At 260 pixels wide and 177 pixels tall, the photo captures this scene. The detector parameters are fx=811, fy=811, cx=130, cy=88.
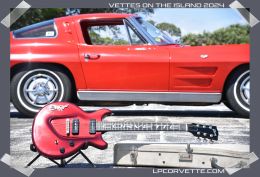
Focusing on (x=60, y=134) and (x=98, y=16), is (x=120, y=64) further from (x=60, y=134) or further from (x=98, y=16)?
(x=60, y=134)

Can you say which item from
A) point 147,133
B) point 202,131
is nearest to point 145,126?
point 147,133

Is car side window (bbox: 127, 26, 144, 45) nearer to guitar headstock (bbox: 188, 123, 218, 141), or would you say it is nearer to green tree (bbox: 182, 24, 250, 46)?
green tree (bbox: 182, 24, 250, 46)

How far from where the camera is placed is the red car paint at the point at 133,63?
6938mm

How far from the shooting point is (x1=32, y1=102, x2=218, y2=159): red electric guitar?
660 cm

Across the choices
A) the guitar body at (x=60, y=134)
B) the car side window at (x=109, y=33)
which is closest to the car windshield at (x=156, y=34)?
the car side window at (x=109, y=33)

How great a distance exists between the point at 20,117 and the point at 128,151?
3.25ft

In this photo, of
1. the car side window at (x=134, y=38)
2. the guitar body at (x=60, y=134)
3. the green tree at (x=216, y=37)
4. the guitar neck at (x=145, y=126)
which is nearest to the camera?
the guitar body at (x=60, y=134)

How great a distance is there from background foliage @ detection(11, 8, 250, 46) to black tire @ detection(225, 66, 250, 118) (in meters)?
0.28

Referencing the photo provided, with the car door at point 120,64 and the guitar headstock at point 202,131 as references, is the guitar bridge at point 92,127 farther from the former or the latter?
the guitar headstock at point 202,131

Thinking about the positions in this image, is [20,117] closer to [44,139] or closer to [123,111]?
[44,139]

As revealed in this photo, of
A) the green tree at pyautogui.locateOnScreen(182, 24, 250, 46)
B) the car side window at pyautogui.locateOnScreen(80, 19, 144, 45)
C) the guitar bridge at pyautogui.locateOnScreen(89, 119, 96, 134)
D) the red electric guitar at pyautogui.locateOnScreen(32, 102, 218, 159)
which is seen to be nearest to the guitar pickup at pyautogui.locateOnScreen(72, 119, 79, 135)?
the red electric guitar at pyautogui.locateOnScreen(32, 102, 218, 159)

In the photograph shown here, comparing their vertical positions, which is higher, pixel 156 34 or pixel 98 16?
pixel 98 16

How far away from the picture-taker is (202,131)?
669cm

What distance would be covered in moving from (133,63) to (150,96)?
319mm
